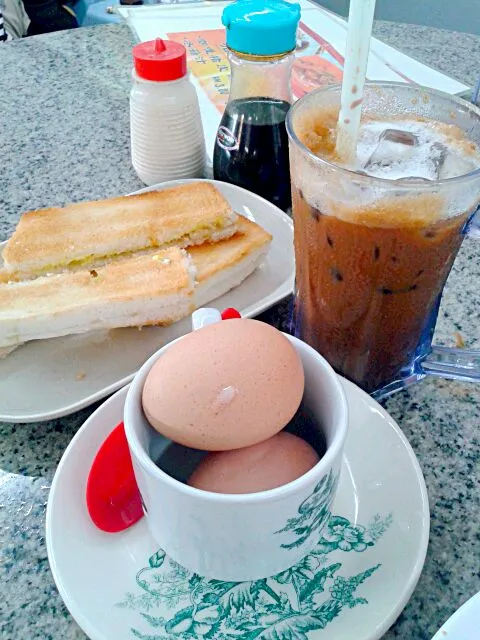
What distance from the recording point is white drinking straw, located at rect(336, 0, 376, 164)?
0.48m

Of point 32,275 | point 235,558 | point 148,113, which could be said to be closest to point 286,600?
point 235,558

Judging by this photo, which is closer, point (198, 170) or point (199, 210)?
point (199, 210)

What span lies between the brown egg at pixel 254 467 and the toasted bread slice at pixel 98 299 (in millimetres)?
282

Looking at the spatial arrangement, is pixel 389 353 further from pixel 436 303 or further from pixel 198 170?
pixel 198 170

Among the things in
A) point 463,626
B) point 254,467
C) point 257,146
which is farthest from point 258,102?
point 463,626

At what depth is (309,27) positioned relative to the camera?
54.9 inches

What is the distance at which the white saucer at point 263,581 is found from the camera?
16.8 inches

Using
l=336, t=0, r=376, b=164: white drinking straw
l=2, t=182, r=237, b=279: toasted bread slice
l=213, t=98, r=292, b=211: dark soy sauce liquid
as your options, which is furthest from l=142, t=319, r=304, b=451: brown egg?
l=213, t=98, r=292, b=211: dark soy sauce liquid

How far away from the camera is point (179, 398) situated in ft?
1.39

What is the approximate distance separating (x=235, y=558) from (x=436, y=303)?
33 cm

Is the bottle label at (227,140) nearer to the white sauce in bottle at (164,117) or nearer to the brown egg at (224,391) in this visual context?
the white sauce in bottle at (164,117)

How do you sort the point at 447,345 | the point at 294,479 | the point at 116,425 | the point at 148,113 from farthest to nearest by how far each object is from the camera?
the point at 148,113, the point at 447,345, the point at 116,425, the point at 294,479

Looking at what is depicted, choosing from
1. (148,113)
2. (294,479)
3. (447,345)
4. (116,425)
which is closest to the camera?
(294,479)

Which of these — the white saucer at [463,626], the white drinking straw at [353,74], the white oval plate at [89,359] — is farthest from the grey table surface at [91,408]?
the white drinking straw at [353,74]
